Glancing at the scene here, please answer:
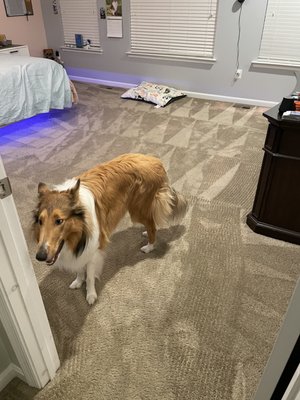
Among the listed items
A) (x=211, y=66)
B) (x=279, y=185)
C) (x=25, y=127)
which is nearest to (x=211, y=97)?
(x=211, y=66)

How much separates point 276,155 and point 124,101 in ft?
11.1

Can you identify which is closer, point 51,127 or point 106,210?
point 106,210

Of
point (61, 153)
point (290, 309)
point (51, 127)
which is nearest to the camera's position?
point (290, 309)

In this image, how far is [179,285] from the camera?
1.92 m

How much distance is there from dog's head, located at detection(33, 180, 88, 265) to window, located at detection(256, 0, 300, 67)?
13.1 feet

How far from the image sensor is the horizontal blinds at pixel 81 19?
5184mm

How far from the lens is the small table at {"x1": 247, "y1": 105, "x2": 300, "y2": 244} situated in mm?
1969

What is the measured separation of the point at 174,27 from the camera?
15.5 feet

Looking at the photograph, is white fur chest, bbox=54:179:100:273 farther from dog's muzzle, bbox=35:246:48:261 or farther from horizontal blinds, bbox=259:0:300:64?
horizontal blinds, bbox=259:0:300:64

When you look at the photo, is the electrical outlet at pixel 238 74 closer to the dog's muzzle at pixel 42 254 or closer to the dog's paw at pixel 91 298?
the dog's paw at pixel 91 298

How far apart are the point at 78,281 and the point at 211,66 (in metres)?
4.07

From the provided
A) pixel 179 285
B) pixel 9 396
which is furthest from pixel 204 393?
pixel 9 396

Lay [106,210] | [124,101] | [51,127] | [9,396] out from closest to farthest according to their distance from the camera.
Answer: [9,396]
[106,210]
[51,127]
[124,101]

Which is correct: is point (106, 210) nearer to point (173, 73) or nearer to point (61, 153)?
point (61, 153)
